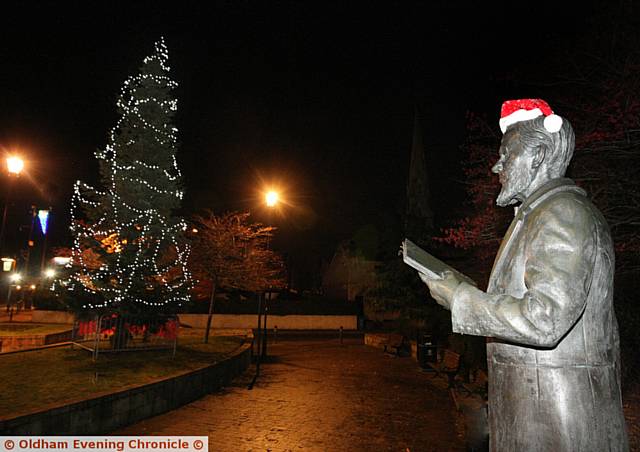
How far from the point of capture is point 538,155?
6.79ft

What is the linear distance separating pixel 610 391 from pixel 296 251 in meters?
54.8

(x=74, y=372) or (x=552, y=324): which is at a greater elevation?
(x=552, y=324)

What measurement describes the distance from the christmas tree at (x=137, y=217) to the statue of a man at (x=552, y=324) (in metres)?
14.8

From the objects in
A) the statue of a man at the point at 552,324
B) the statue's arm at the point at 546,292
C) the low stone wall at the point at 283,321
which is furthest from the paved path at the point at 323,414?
the low stone wall at the point at 283,321

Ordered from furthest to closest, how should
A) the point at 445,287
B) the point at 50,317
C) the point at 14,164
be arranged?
the point at 50,317 < the point at 14,164 < the point at 445,287

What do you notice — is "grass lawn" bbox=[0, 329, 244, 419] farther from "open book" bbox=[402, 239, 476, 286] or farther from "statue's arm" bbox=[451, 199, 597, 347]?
"statue's arm" bbox=[451, 199, 597, 347]

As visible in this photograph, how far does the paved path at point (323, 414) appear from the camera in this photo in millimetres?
7559

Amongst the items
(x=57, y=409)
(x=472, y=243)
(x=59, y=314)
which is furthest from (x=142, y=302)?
(x=59, y=314)

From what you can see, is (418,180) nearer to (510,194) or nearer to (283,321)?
(283,321)

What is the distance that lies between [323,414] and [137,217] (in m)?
10.2

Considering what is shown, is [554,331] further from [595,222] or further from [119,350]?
[119,350]

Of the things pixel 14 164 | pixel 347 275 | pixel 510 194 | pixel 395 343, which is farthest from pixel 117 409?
pixel 347 275

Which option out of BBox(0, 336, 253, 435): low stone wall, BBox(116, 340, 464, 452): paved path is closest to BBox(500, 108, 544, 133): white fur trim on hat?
BBox(116, 340, 464, 452): paved path

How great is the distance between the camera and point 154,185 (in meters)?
16.0
